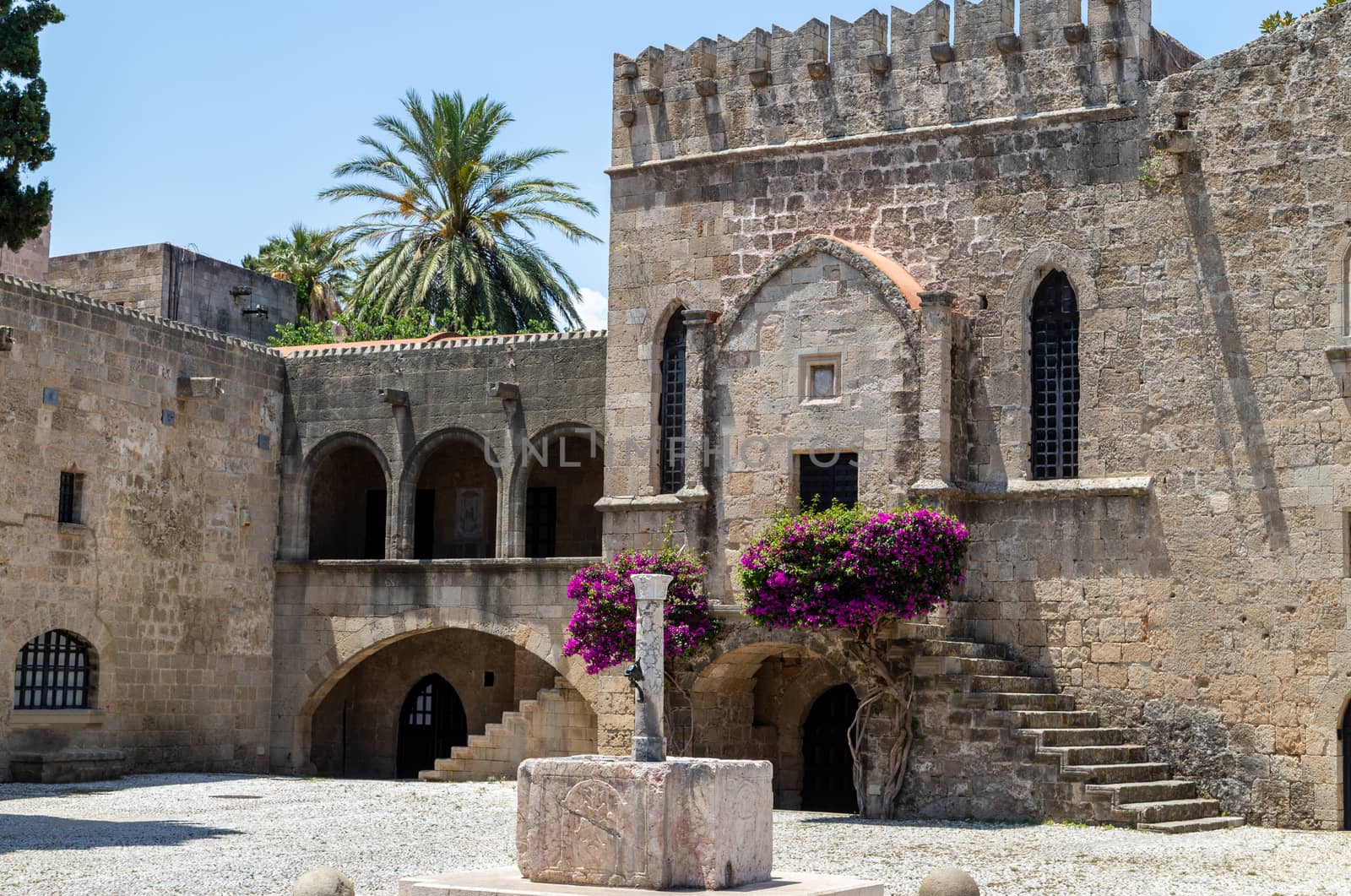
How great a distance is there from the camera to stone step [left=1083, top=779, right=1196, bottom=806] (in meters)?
18.0

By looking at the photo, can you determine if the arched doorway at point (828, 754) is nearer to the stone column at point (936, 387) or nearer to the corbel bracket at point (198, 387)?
the stone column at point (936, 387)

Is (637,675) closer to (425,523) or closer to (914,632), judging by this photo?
(914,632)

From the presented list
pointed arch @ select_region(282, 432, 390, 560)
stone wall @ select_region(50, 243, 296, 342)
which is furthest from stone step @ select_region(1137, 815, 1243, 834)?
stone wall @ select_region(50, 243, 296, 342)

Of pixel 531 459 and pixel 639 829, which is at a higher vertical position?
pixel 531 459

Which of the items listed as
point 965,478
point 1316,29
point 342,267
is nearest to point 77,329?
point 965,478

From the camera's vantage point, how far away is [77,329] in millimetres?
22375

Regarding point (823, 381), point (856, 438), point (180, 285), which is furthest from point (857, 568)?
point (180, 285)

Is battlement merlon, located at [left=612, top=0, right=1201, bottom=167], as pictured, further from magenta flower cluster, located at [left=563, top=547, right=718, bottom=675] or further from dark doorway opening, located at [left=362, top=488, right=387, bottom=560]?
dark doorway opening, located at [left=362, top=488, right=387, bottom=560]

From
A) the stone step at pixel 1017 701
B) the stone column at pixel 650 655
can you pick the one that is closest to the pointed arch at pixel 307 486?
the stone step at pixel 1017 701

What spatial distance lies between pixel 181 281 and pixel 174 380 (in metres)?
8.64

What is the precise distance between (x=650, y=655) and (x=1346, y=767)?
9168 millimetres

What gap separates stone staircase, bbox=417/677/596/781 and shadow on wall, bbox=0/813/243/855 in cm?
648

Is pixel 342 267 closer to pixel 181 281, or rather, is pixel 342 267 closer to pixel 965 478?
pixel 181 281

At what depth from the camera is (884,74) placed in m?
21.4
